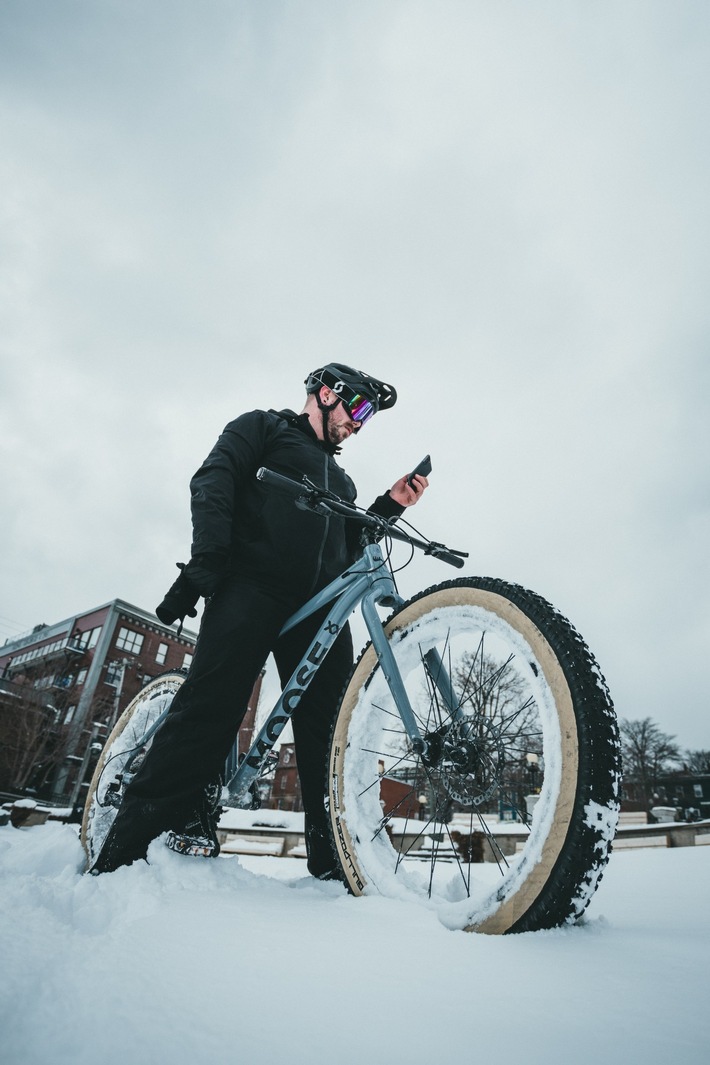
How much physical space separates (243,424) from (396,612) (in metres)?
1.32

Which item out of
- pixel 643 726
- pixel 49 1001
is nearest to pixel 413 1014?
pixel 49 1001

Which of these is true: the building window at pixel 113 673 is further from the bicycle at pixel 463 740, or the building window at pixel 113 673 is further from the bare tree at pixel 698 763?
the bare tree at pixel 698 763

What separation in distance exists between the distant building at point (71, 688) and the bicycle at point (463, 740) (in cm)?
2560

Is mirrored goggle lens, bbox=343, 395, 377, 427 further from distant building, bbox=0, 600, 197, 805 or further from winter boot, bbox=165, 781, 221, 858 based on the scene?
distant building, bbox=0, 600, 197, 805

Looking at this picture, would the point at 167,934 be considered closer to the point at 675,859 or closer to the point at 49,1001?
the point at 49,1001

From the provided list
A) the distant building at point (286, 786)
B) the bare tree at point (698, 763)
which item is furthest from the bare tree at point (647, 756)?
the distant building at point (286, 786)

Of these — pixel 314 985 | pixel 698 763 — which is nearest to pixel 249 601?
pixel 314 985

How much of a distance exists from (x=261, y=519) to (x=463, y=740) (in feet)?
4.44

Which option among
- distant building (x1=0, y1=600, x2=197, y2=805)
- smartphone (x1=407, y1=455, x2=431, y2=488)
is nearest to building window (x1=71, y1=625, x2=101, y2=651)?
distant building (x1=0, y1=600, x2=197, y2=805)

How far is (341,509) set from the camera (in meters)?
2.24

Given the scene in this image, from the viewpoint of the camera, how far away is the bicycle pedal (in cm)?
206

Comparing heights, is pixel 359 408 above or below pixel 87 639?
below

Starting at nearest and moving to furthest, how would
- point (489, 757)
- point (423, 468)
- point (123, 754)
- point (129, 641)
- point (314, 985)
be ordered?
point (314, 985) < point (489, 757) < point (423, 468) < point (123, 754) < point (129, 641)

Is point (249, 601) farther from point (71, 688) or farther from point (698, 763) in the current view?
point (698, 763)
